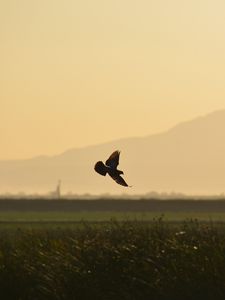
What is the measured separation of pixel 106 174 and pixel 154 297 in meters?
9.27

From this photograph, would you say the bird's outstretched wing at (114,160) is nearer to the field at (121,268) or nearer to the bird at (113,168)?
the bird at (113,168)

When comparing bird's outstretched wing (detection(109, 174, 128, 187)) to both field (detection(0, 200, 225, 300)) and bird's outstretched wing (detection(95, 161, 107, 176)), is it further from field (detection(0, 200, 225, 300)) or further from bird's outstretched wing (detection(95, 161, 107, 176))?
field (detection(0, 200, 225, 300))

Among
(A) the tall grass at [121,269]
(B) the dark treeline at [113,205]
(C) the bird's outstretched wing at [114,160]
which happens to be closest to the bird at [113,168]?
(C) the bird's outstretched wing at [114,160]

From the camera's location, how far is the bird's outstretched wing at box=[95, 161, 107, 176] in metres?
15.8

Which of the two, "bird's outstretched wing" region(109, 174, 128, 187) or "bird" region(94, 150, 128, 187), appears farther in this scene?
"bird" region(94, 150, 128, 187)

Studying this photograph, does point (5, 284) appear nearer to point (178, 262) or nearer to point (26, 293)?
point (26, 293)

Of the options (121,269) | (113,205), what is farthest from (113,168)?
(113,205)

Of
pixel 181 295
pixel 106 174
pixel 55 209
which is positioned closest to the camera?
pixel 106 174

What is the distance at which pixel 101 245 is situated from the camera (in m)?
26.8

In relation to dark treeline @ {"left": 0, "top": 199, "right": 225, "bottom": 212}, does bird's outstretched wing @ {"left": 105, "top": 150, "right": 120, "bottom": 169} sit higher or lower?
lower

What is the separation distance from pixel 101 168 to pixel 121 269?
1000cm

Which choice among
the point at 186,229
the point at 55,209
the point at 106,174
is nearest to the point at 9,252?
the point at 186,229

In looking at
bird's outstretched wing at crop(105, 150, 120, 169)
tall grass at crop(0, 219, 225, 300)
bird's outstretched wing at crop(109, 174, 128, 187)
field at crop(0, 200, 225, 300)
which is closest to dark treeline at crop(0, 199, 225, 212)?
field at crop(0, 200, 225, 300)

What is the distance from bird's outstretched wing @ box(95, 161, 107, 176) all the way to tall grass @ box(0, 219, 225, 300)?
9054 millimetres
